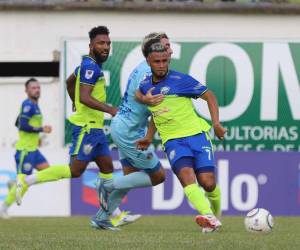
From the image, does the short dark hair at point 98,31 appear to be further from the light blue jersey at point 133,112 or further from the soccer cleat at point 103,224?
the soccer cleat at point 103,224

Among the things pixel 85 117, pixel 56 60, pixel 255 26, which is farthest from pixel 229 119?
pixel 85 117

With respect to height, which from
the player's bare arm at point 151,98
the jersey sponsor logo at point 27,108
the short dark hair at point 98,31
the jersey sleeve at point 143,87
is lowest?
the jersey sponsor logo at point 27,108

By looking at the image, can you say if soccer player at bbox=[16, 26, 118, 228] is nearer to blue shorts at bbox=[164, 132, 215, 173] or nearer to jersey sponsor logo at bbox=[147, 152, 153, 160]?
jersey sponsor logo at bbox=[147, 152, 153, 160]

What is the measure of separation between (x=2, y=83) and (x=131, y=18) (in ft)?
9.41

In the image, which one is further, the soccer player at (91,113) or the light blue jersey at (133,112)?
the soccer player at (91,113)

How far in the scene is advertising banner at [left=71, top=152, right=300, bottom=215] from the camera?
1752cm

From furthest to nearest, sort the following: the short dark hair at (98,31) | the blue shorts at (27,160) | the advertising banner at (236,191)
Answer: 1. the advertising banner at (236,191)
2. the blue shorts at (27,160)
3. the short dark hair at (98,31)

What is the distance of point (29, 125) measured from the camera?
54.9ft

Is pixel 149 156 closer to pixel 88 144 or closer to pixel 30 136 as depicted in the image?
pixel 88 144

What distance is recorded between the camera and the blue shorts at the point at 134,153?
11375 mm

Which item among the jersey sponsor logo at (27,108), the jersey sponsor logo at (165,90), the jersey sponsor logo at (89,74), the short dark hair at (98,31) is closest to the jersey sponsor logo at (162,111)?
the jersey sponsor logo at (165,90)

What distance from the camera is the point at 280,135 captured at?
62.8 feet

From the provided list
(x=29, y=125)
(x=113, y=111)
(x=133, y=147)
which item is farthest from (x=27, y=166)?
(x=113, y=111)

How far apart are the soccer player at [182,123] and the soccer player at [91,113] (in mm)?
1348
